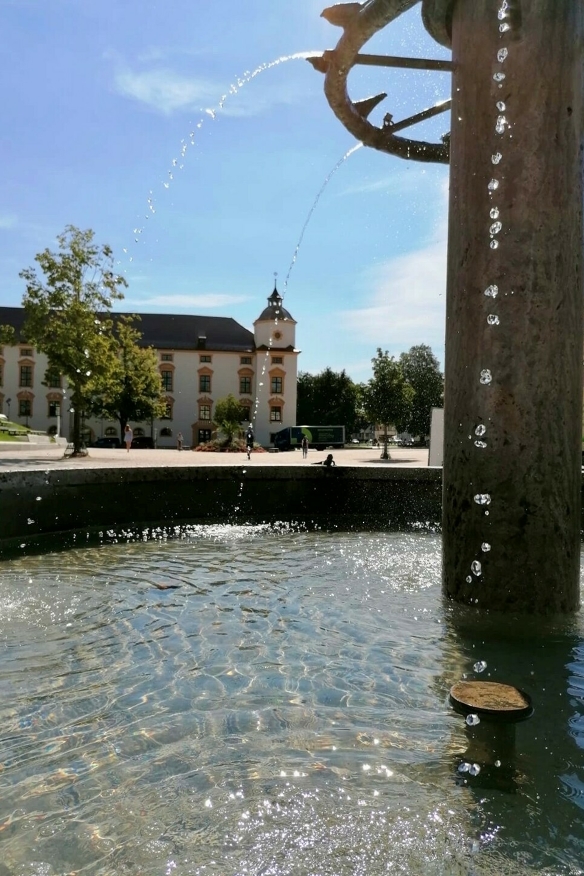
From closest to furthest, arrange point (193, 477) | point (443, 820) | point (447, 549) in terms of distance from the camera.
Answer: point (443, 820), point (447, 549), point (193, 477)

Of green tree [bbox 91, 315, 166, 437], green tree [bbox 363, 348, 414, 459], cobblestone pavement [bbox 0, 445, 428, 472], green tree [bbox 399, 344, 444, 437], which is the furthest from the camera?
green tree [bbox 399, 344, 444, 437]

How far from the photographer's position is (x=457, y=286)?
16.4 feet

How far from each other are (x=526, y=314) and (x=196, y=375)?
78628 mm

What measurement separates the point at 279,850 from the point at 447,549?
10.6 feet

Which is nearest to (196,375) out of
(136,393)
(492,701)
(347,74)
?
(136,393)

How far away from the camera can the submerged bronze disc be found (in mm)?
2402

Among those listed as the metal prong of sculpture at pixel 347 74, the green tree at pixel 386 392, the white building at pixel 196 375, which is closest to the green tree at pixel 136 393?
the white building at pixel 196 375

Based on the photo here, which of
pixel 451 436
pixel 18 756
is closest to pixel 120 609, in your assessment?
pixel 18 756

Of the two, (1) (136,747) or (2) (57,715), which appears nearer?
(1) (136,747)

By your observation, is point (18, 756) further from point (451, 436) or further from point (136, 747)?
point (451, 436)

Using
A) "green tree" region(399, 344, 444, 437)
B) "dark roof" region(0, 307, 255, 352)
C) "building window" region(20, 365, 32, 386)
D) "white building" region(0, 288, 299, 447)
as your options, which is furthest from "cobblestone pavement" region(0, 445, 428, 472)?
"dark roof" region(0, 307, 255, 352)

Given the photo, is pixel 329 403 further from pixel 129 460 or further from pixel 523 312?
pixel 523 312

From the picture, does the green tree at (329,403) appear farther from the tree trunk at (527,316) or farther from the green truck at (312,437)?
the tree trunk at (527,316)

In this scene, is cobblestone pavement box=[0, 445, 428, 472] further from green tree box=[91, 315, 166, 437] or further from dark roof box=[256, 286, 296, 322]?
dark roof box=[256, 286, 296, 322]
